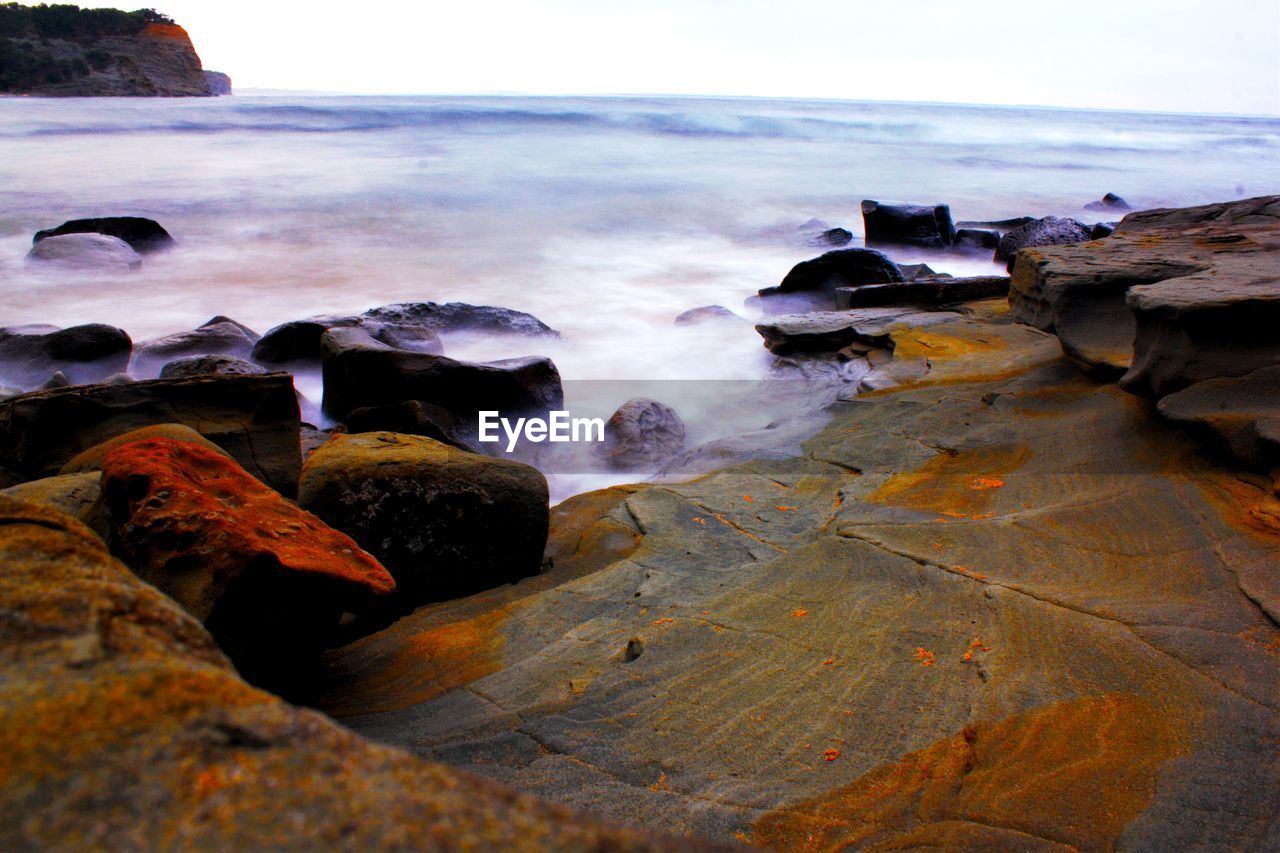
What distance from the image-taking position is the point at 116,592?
3.44ft

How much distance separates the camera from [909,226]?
45.5ft

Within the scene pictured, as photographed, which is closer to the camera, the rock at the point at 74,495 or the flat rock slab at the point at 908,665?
the flat rock slab at the point at 908,665

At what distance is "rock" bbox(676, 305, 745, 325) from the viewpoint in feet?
30.7

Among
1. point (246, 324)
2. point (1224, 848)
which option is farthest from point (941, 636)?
point (246, 324)

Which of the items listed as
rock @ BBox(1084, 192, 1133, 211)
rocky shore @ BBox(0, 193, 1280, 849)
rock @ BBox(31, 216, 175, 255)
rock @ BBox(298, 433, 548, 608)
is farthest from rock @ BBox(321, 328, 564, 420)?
rock @ BBox(1084, 192, 1133, 211)

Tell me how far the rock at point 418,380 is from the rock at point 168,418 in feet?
4.88

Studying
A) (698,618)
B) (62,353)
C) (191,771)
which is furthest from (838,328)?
(191,771)

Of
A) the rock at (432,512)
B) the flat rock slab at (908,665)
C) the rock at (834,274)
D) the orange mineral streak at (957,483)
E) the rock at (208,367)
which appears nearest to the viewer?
the flat rock slab at (908,665)

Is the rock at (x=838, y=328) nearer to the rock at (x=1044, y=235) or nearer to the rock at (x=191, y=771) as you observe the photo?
the rock at (x=1044, y=235)

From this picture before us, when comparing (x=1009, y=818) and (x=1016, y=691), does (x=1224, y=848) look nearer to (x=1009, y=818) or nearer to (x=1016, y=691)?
(x=1009, y=818)

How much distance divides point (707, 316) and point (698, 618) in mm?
6758

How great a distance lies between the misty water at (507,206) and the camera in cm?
1020

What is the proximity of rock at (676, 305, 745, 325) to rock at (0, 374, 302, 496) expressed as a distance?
18.5 ft

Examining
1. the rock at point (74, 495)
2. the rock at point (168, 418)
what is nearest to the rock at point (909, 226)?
the rock at point (168, 418)
